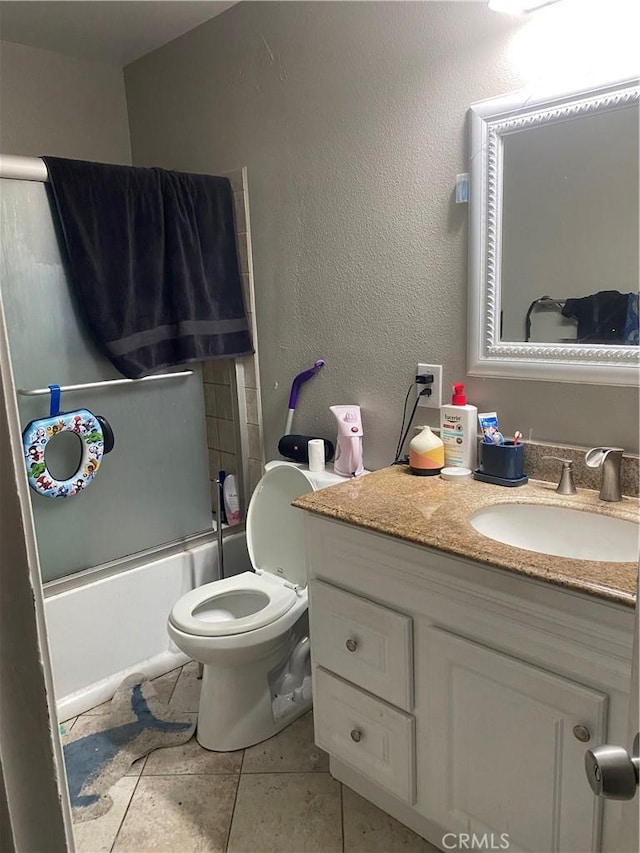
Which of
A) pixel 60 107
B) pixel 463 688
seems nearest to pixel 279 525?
pixel 463 688

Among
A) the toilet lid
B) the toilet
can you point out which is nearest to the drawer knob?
the toilet

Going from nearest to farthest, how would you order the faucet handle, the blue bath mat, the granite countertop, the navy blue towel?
the granite countertop
the faucet handle
the blue bath mat
the navy blue towel

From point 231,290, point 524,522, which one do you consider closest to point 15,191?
point 231,290

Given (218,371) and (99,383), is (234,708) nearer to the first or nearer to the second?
(99,383)

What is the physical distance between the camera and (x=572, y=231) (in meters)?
1.52

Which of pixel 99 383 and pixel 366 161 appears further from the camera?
pixel 99 383

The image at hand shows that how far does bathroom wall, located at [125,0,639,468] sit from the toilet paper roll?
0.14 m

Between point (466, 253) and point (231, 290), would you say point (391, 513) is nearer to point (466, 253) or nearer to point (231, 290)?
point (466, 253)

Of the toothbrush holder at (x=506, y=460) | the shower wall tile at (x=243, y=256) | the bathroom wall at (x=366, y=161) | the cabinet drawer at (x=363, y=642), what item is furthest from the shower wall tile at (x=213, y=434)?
the toothbrush holder at (x=506, y=460)

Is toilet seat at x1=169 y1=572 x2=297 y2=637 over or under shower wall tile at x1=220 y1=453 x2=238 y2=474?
under

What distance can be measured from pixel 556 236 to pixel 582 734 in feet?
3.58

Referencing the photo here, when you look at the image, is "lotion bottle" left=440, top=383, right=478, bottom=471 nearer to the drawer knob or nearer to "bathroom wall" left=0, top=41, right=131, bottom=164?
the drawer knob

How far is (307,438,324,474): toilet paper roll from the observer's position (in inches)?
81.6

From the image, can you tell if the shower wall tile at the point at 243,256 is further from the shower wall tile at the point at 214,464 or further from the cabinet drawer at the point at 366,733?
the cabinet drawer at the point at 366,733
